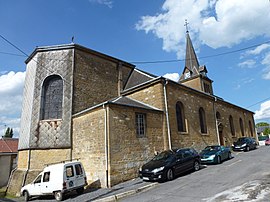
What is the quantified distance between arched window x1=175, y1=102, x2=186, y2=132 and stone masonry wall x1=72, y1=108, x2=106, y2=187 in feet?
24.2

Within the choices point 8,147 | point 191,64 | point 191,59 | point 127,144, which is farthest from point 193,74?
point 8,147

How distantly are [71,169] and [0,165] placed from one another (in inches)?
605

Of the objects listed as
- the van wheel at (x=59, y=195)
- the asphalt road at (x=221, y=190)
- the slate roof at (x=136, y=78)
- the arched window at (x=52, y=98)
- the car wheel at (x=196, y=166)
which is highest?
the slate roof at (x=136, y=78)

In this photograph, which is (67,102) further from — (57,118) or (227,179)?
(227,179)

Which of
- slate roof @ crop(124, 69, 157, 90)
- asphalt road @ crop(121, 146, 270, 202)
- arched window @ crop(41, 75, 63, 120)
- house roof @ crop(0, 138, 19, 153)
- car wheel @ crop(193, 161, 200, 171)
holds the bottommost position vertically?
asphalt road @ crop(121, 146, 270, 202)

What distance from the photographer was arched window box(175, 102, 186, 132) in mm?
17312

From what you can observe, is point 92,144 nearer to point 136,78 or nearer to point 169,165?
point 169,165

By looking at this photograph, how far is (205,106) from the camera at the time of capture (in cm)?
2122

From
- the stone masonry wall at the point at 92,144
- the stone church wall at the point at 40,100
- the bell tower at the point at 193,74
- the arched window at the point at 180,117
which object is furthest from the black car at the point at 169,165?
the bell tower at the point at 193,74

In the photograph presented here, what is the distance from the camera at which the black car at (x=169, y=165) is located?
33.8 feet

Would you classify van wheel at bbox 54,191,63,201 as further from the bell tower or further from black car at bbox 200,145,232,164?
the bell tower

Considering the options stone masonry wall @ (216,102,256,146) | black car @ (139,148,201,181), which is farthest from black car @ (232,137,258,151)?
black car @ (139,148,201,181)

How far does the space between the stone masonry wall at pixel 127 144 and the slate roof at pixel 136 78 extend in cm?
599

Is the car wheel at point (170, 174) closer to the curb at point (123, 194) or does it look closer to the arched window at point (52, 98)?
the curb at point (123, 194)
